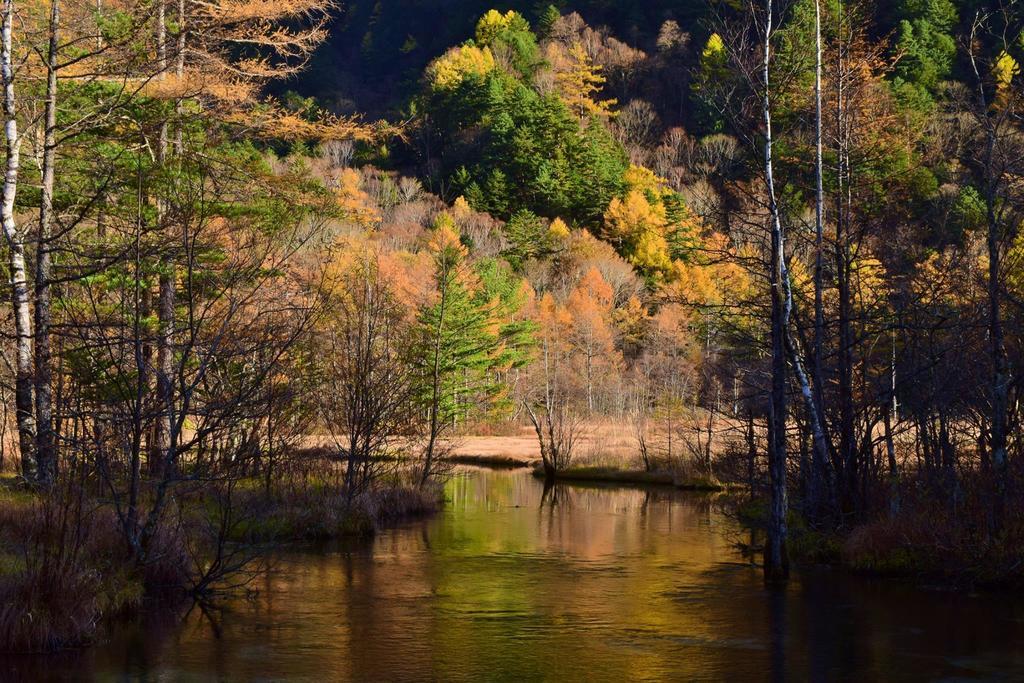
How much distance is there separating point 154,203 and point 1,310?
711 cm

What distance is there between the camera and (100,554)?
44.4ft

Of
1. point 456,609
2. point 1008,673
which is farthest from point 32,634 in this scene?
point 1008,673

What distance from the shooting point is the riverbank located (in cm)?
1134

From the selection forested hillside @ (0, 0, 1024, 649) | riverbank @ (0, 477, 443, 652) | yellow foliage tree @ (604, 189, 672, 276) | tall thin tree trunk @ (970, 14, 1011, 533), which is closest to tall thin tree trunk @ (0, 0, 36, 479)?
forested hillside @ (0, 0, 1024, 649)

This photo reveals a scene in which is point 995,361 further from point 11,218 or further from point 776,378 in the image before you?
point 11,218

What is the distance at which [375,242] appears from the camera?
64.1m

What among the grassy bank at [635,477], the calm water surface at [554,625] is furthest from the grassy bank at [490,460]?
→ the calm water surface at [554,625]

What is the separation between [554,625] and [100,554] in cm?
582

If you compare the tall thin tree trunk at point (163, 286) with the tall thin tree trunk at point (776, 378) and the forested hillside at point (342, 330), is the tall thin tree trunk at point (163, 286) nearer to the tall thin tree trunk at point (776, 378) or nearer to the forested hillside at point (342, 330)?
the forested hillside at point (342, 330)

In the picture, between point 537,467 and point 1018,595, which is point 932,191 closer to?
point 537,467

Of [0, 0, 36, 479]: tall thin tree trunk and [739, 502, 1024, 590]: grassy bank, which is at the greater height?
[0, 0, 36, 479]: tall thin tree trunk

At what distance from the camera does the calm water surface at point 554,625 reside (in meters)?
11.5

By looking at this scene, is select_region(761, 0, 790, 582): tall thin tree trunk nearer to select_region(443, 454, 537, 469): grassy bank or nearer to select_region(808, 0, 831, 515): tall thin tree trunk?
select_region(808, 0, 831, 515): tall thin tree trunk

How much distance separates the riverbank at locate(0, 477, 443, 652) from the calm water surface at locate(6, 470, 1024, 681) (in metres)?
0.39
